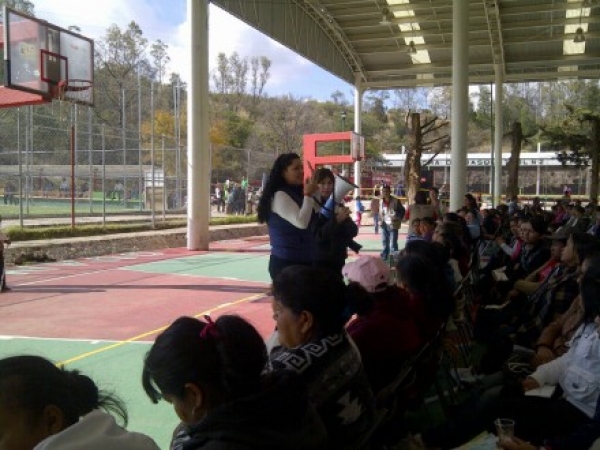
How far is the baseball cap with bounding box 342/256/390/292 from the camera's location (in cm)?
283

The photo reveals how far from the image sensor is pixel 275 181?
386cm

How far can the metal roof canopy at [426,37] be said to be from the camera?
21.9m

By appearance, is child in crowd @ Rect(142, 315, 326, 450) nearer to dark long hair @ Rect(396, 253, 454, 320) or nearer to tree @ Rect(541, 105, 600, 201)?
dark long hair @ Rect(396, 253, 454, 320)

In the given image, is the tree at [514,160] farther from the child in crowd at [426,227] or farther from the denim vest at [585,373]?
the denim vest at [585,373]

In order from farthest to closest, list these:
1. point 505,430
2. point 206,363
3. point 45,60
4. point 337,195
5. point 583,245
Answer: point 45,60 → point 337,195 → point 583,245 → point 505,430 → point 206,363

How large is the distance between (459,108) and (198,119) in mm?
6647

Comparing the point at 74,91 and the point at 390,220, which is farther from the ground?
the point at 74,91

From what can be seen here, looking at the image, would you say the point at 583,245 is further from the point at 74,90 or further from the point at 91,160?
the point at 91,160

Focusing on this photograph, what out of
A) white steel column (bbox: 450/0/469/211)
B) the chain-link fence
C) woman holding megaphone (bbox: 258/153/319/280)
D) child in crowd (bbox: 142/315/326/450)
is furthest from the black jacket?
white steel column (bbox: 450/0/469/211)

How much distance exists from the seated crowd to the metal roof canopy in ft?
50.8

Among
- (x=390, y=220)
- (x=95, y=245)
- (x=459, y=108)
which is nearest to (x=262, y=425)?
(x=390, y=220)

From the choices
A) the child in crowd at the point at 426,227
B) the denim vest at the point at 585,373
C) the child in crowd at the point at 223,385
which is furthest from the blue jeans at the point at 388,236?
the child in crowd at the point at 223,385

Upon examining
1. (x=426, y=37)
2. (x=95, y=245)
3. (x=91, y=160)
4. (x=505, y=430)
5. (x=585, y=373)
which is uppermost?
(x=426, y=37)

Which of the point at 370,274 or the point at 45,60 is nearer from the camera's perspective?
the point at 370,274
